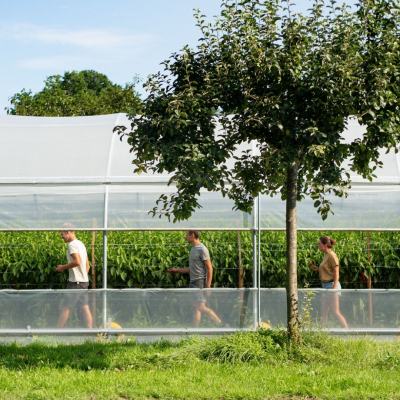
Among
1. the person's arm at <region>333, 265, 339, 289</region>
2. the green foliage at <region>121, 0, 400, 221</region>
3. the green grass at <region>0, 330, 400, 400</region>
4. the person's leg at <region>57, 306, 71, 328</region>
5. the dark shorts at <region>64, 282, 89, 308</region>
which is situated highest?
the green foliage at <region>121, 0, 400, 221</region>

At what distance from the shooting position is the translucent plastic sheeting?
9.49 metres

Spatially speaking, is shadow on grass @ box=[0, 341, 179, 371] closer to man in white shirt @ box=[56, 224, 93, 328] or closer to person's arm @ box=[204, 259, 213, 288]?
man in white shirt @ box=[56, 224, 93, 328]

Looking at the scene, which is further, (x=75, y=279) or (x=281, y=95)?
(x=75, y=279)

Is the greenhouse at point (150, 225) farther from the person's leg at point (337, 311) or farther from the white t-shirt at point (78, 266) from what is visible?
the white t-shirt at point (78, 266)

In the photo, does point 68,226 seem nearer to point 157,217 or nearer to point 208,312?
point 157,217

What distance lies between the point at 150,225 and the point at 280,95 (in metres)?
3.40

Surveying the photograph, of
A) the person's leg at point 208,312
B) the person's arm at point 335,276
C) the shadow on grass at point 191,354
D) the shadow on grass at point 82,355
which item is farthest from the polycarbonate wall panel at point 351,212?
the shadow on grass at point 82,355

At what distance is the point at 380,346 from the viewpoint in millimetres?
7961

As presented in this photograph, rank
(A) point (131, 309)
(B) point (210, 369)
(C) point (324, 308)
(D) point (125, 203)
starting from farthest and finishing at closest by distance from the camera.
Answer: (D) point (125, 203) → (A) point (131, 309) → (C) point (324, 308) → (B) point (210, 369)

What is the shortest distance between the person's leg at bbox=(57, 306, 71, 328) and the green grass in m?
0.91

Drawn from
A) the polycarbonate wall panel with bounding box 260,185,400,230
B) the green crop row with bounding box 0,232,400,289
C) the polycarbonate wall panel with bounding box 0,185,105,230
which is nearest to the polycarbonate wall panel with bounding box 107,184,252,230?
the polycarbonate wall panel with bounding box 0,185,105,230

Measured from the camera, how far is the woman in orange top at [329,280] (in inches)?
373

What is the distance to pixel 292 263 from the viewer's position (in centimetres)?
761

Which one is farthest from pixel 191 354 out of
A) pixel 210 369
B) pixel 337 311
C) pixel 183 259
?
pixel 183 259
